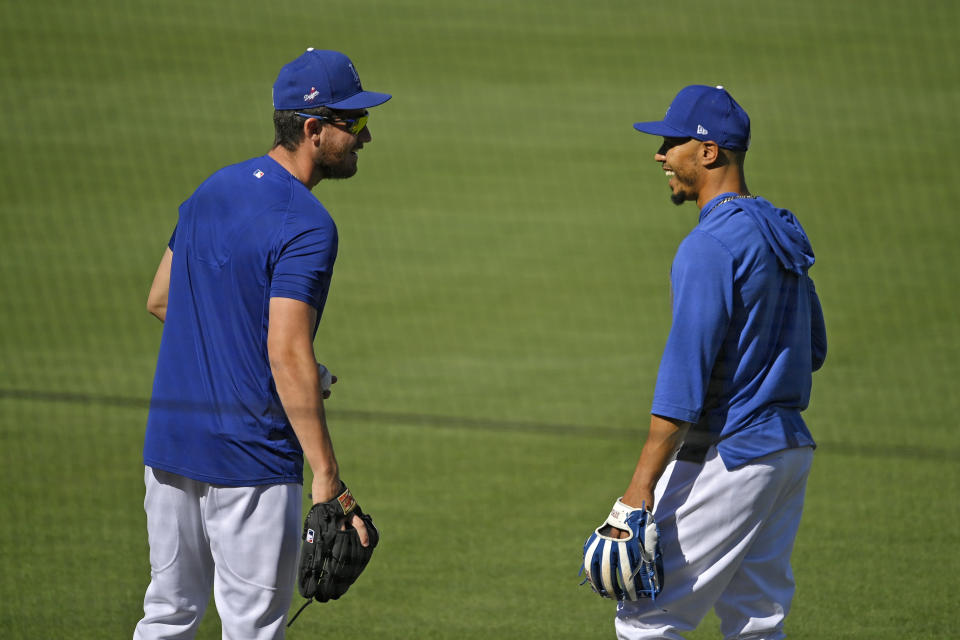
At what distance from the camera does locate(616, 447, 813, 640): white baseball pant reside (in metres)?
3.45

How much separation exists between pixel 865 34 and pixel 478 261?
1002 cm

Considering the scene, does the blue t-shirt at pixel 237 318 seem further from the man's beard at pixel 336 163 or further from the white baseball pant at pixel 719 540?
the white baseball pant at pixel 719 540

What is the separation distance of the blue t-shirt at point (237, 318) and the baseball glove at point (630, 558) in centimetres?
85

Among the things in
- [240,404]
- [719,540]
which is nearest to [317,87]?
[240,404]

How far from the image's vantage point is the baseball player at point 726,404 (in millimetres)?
3357

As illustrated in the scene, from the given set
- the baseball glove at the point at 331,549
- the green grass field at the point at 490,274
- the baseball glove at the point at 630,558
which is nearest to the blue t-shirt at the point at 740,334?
the baseball glove at the point at 630,558

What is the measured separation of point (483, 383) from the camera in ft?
28.9

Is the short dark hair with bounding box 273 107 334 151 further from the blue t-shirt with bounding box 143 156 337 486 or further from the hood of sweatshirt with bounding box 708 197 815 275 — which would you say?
the hood of sweatshirt with bounding box 708 197 815 275

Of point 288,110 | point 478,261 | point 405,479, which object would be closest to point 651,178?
A: point 478,261

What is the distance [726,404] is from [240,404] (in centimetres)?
131

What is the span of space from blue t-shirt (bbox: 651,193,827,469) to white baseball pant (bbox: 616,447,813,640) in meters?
0.07

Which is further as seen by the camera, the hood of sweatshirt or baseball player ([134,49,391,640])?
the hood of sweatshirt

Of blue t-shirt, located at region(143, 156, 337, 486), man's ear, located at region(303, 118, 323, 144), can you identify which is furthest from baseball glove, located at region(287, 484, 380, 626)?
man's ear, located at region(303, 118, 323, 144)

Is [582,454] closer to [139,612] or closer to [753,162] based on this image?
[139,612]
